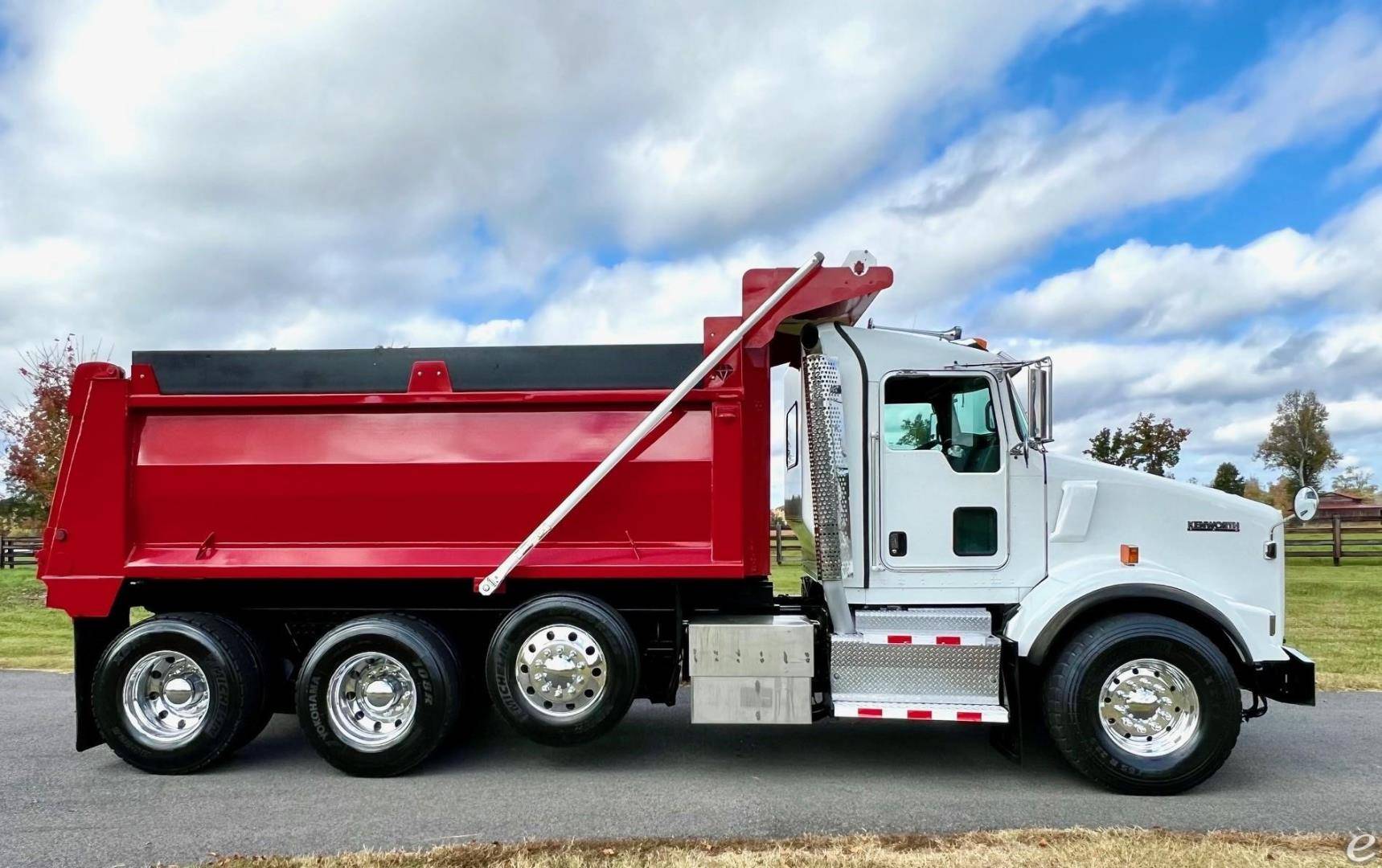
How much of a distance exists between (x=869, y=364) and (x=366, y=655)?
3.57 meters

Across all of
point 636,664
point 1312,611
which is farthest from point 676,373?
point 1312,611

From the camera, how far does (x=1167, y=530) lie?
5359mm

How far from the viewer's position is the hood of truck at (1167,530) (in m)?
5.32

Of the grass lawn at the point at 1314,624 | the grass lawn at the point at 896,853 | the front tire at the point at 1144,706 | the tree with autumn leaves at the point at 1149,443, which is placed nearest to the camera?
the grass lawn at the point at 896,853

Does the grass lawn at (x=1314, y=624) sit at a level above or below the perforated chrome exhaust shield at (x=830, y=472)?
below

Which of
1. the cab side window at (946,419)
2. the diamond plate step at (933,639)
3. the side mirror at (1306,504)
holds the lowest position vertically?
the diamond plate step at (933,639)

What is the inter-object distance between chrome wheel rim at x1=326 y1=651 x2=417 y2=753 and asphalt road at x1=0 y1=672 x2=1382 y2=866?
0.32 metres

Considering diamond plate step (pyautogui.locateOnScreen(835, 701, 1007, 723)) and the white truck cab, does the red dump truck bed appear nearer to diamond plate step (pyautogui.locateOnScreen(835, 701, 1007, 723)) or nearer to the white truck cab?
the white truck cab

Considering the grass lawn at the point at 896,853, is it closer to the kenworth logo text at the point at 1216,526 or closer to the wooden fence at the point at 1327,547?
the kenworth logo text at the point at 1216,526

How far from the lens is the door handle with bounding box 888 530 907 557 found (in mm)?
5492

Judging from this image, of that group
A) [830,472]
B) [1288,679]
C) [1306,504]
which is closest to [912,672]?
[830,472]

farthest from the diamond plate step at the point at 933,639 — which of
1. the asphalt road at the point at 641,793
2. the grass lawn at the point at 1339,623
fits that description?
the grass lawn at the point at 1339,623

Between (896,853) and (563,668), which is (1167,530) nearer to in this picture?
(896,853)

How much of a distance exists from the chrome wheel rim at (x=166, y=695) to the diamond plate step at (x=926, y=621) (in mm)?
4093
